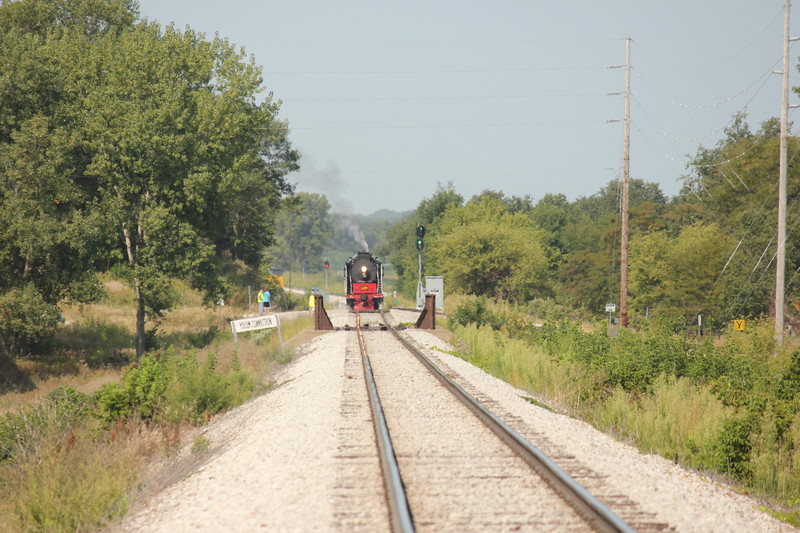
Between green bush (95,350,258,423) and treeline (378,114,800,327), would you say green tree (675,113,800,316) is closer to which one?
treeline (378,114,800,327)

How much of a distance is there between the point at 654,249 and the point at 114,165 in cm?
4660

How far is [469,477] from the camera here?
848 cm

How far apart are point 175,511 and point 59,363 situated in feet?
85.0

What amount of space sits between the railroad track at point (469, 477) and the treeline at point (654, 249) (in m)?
16.5

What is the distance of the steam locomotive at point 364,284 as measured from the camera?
120 feet

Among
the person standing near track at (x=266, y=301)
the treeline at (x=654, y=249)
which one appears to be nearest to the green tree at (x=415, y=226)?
the treeline at (x=654, y=249)

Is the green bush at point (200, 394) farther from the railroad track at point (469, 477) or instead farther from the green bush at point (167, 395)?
the railroad track at point (469, 477)

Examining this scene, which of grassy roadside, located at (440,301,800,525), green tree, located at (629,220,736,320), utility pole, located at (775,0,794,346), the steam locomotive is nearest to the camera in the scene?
grassy roadside, located at (440,301,800,525)

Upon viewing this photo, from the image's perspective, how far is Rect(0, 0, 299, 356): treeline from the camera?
2809 centimetres

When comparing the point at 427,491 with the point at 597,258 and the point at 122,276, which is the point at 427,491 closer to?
the point at 122,276

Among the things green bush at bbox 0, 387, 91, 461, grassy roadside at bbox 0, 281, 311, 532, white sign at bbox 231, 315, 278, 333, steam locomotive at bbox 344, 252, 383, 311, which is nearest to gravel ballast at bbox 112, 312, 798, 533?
grassy roadside at bbox 0, 281, 311, 532

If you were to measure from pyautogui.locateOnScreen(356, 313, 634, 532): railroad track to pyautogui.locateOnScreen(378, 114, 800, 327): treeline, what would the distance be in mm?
16520

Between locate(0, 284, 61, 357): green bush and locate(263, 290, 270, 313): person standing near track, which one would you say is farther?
locate(263, 290, 270, 313): person standing near track

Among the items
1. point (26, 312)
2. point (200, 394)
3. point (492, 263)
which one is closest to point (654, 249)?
point (492, 263)
